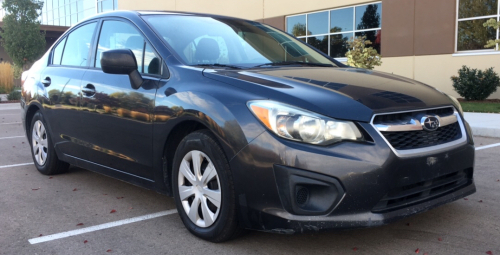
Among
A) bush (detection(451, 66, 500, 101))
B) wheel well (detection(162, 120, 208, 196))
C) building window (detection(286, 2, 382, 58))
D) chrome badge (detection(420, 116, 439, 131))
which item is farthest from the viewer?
building window (detection(286, 2, 382, 58))

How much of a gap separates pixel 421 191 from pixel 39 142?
4293 millimetres

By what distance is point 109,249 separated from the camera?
11.1ft

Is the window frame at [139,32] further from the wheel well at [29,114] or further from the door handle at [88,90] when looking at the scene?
the wheel well at [29,114]

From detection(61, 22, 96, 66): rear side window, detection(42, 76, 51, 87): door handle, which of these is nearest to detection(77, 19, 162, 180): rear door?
detection(61, 22, 96, 66): rear side window

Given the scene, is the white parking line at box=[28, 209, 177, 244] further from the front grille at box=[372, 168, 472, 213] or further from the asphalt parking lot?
the front grille at box=[372, 168, 472, 213]

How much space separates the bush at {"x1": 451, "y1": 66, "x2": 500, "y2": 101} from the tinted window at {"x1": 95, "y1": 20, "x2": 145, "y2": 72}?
39.2 feet

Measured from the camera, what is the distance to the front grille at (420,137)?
9.74 ft

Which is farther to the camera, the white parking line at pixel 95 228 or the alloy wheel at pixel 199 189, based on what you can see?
the white parking line at pixel 95 228

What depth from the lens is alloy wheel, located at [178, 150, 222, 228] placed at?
329 centimetres

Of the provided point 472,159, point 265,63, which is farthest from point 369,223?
point 265,63

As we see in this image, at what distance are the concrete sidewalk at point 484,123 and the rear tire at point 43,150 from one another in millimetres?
6937

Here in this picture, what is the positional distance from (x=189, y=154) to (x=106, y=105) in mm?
1148

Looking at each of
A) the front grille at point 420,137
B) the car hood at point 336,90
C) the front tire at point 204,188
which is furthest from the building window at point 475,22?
the front tire at point 204,188

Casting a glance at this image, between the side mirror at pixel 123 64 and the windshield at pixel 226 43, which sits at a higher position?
the windshield at pixel 226 43
